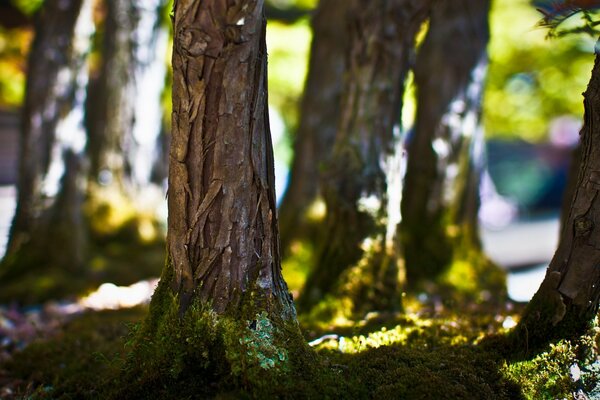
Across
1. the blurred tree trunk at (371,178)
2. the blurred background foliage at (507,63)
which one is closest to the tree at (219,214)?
the blurred tree trunk at (371,178)

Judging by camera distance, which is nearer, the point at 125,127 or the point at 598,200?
the point at 598,200

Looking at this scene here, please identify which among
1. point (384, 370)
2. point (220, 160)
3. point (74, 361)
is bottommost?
point (74, 361)

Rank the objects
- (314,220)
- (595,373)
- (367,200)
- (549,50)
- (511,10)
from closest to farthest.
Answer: (595,373) → (367,200) → (314,220) → (549,50) → (511,10)

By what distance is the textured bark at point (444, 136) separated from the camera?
6832 mm

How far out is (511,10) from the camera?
12273 mm

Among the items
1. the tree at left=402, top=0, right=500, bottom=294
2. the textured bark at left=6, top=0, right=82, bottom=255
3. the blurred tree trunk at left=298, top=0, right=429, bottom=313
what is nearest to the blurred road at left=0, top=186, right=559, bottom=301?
the tree at left=402, top=0, right=500, bottom=294

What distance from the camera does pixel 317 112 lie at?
7488mm

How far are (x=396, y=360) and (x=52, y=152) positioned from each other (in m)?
5.73

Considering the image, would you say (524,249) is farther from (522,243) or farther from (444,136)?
(444,136)

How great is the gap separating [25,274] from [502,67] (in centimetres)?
1041

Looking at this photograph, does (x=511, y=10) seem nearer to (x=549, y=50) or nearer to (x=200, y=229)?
(x=549, y=50)

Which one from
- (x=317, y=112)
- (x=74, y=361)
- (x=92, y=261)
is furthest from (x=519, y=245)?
(x=74, y=361)

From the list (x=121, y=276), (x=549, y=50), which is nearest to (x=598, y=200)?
(x=121, y=276)

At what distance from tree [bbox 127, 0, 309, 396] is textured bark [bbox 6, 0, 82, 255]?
4945mm
